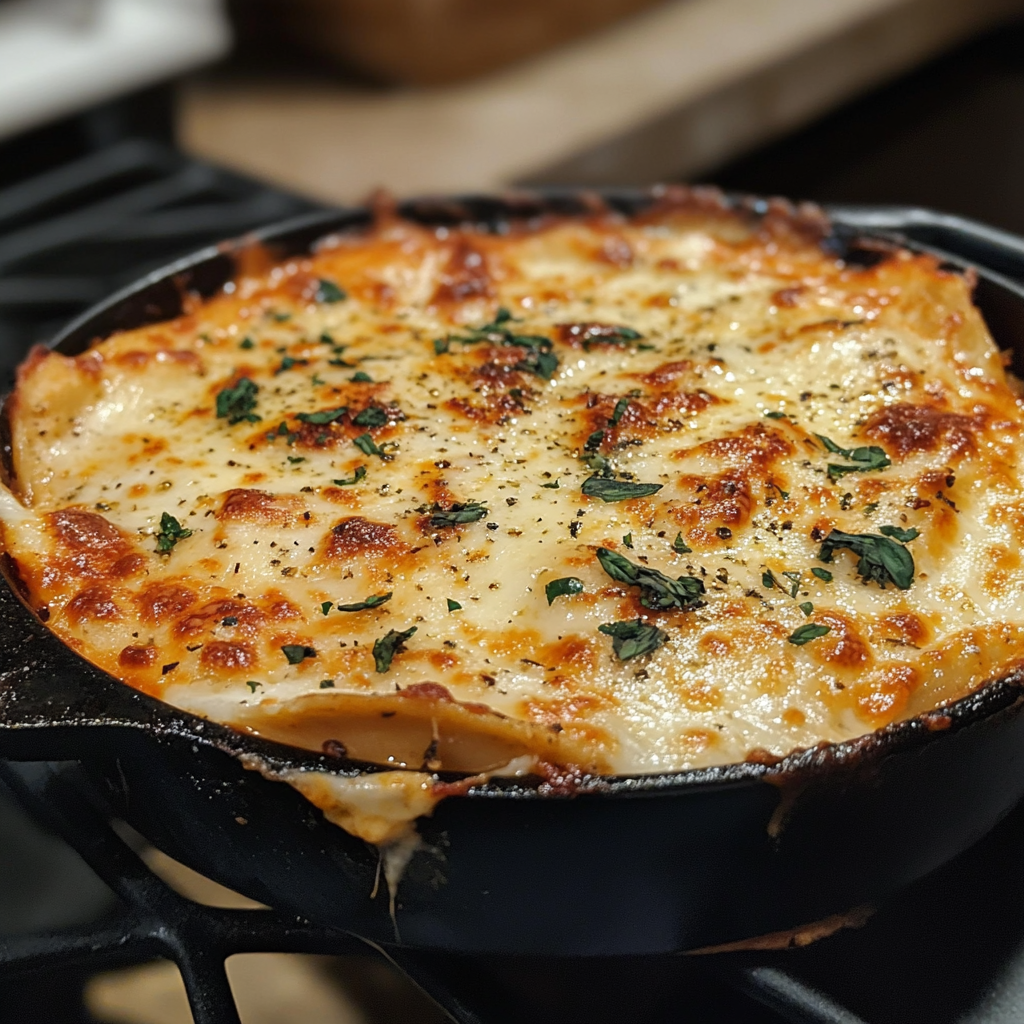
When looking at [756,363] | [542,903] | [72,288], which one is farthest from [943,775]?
[72,288]

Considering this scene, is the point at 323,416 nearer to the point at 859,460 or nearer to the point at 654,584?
the point at 654,584

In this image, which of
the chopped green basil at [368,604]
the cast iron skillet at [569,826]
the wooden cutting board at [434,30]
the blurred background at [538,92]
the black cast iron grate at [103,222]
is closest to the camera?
the cast iron skillet at [569,826]

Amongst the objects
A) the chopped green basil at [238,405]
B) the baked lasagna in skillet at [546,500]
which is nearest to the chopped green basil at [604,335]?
the baked lasagna in skillet at [546,500]

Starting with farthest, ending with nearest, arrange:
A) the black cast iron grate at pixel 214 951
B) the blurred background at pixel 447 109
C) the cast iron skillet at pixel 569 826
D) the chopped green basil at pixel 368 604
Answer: the blurred background at pixel 447 109 < the chopped green basil at pixel 368 604 < the black cast iron grate at pixel 214 951 < the cast iron skillet at pixel 569 826

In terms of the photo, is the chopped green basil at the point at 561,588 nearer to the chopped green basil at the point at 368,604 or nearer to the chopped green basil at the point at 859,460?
the chopped green basil at the point at 368,604

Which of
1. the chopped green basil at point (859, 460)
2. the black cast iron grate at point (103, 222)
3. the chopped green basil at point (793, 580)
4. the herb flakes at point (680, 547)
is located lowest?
the chopped green basil at point (793, 580)

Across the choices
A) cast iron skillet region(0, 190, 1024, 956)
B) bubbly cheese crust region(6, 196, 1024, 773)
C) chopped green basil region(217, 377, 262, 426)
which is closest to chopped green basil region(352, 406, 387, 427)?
bubbly cheese crust region(6, 196, 1024, 773)
